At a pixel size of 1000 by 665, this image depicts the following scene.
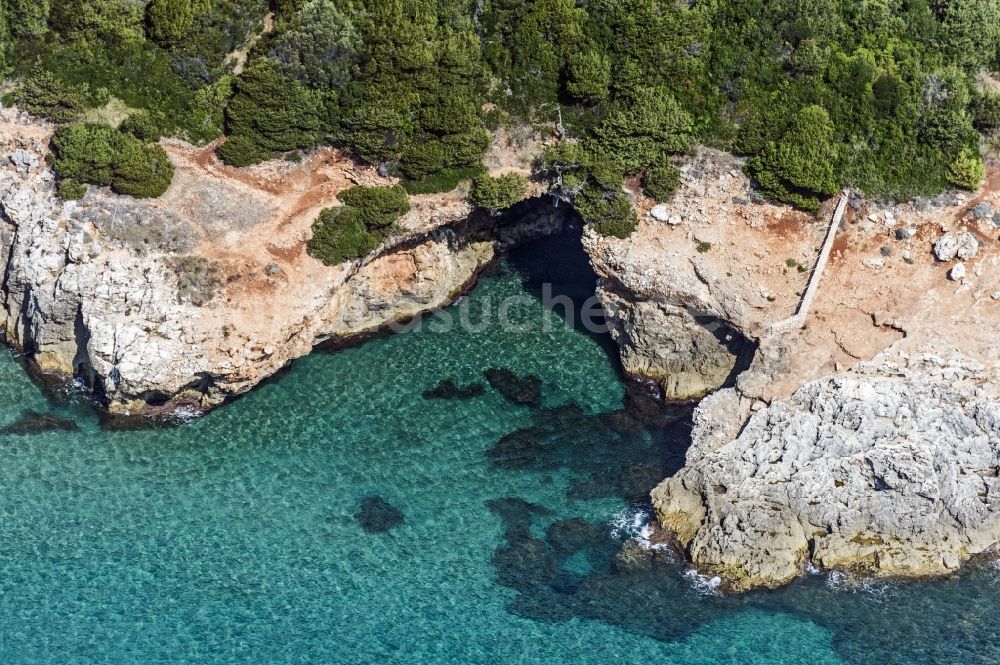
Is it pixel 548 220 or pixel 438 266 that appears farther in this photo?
pixel 548 220

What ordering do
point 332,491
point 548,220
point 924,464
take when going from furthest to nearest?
point 548,220 < point 332,491 < point 924,464

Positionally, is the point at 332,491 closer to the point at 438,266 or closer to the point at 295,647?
the point at 295,647

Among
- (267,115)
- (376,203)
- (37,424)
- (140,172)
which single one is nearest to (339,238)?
(376,203)

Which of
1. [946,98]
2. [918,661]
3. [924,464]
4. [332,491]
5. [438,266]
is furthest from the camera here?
[438,266]

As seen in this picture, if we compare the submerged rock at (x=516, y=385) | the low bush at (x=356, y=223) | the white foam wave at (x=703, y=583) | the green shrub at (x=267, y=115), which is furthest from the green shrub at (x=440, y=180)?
the white foam wave at (x=703, y=583)

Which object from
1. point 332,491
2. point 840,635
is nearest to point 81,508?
point 332,491

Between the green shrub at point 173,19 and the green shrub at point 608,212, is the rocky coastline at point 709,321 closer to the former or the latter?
the green shrub at point 608,212

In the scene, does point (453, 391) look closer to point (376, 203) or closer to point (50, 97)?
point (376, 203)
